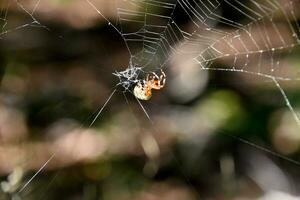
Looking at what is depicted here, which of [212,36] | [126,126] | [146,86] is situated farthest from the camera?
[126,126]

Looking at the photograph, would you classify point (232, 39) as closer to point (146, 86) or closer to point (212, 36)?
point (212, 36)

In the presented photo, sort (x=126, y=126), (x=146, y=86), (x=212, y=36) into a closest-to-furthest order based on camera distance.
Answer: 1. (x=146, y=86)
2. (x=212, y=36)
3. (x=126, y=126)

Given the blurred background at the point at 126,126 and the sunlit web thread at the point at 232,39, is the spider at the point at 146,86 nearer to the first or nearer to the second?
the sunlit web thread at the point at 232,39

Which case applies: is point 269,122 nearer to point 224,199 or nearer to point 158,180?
point 224,199

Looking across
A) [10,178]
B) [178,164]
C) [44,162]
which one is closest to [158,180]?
[178,164]

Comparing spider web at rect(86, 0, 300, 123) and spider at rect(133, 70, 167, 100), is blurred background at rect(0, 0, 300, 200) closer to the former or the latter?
spider web at rect(86, 0, 300, 123)

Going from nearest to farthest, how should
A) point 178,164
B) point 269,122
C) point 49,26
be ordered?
point 269,122 → point 178,164 → point 49,26

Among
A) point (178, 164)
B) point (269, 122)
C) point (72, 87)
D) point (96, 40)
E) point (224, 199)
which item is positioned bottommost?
point (224, 199)

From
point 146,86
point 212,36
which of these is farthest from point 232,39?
point 146,86

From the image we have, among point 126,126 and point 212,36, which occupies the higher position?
point 212,36
